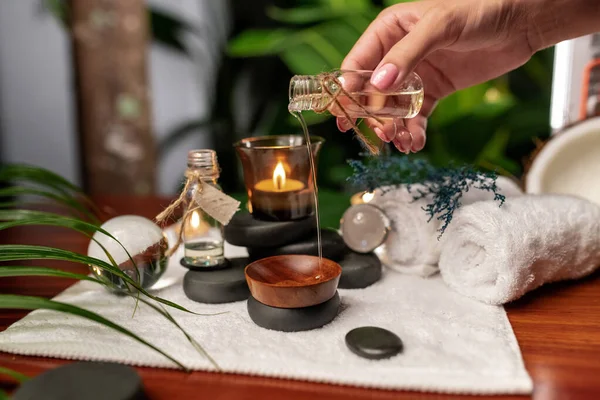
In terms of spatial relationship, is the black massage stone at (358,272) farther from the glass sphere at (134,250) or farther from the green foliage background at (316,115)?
the green foliage background at (316,115)

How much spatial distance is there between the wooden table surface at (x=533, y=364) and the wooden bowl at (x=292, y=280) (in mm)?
115

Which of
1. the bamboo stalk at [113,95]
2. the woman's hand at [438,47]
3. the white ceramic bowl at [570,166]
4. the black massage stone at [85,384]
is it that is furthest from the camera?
the bamboo stalk at [113,95]

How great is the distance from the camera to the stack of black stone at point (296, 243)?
0.78m

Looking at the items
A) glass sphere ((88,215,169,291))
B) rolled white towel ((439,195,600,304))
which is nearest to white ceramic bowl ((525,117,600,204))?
rolled white towel ((439,195,600,304))

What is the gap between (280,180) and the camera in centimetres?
79

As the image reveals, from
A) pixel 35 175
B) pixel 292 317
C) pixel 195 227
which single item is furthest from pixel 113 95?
pixel 292 317

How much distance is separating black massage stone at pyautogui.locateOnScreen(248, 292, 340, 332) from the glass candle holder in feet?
0.57

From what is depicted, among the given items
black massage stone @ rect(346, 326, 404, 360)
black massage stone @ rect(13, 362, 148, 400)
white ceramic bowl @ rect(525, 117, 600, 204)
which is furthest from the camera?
white ceramic bowl @ rect(525, 117, 600, 204)

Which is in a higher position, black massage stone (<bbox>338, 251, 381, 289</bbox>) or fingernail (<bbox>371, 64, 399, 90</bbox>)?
fingernail (<bbox>371, 64, 399, 90</bbox>)

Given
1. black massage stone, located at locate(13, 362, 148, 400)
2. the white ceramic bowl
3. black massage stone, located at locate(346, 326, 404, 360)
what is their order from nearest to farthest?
black massage stone, located at locate(13, 362, 148, 400) < black massage stone, located at locate(346, 326, 404, 360) < the white ceramic bowl

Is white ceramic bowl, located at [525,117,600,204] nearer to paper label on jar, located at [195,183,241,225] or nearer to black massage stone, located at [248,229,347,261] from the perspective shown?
black massage stone, located at [248,229,347,261]

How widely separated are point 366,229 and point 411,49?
11.4 inches

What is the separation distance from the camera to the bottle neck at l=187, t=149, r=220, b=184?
2.53ft

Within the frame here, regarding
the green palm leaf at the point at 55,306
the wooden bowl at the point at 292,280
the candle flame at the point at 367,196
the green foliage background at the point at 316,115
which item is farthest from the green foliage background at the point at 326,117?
the green palm leaf at the point at 55,306
